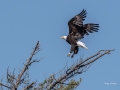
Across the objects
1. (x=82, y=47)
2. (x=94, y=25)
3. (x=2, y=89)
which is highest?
(x=94, y=25)

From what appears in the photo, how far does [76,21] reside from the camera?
13.6 meters

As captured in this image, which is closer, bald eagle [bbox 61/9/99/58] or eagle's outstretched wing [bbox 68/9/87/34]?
bald eagle [bbox 61/9/99/58]

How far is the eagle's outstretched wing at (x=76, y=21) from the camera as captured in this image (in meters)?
13.4

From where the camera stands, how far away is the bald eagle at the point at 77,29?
1301 centimetres

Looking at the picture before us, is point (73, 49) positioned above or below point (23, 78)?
above

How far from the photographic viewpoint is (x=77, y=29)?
13492mm

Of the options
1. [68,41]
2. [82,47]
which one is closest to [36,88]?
[82,47]

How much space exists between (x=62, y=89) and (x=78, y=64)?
34.9 feet

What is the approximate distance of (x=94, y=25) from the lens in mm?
13258

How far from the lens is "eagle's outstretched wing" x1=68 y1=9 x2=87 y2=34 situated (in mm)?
13445

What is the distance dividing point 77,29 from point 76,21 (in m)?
0.23

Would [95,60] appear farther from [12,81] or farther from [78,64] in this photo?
[12,81]

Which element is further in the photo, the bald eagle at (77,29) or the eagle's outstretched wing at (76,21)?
the eagle's outstretched wing at (76,21)

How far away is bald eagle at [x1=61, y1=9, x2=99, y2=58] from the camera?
13.0 m
